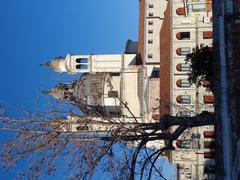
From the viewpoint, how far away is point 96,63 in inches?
2034

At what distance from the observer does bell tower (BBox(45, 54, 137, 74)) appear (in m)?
50.8

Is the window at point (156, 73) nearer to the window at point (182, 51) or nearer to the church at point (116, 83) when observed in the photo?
the church at point (116, 83)

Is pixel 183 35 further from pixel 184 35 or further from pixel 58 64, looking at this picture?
pixel 58 64

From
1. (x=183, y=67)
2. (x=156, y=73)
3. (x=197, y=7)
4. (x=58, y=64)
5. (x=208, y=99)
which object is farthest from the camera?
(x=58, y=64)

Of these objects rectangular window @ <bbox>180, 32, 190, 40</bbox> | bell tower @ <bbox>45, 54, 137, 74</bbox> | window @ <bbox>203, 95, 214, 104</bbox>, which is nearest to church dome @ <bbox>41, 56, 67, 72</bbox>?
bell tower @ <bbox>45, 54, 137, 74</bbox>

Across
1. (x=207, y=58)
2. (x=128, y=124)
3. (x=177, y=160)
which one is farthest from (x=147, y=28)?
(x=128, y=124)

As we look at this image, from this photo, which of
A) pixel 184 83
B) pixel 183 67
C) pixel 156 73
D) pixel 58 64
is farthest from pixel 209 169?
pixel 58 64

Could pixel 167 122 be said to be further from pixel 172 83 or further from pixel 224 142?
pixel 172 83

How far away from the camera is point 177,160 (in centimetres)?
4375

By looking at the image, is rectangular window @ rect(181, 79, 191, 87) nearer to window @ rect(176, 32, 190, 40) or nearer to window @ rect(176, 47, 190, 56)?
window @ rect(176, 47, 190, 56)

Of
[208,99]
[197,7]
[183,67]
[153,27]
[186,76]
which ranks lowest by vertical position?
[208,99]

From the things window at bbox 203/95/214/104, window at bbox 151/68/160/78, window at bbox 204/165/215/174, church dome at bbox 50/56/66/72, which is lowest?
window at bbox 204/165/215/174

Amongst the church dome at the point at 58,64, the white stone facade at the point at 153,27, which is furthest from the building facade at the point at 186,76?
the church dome at the point at 58,64

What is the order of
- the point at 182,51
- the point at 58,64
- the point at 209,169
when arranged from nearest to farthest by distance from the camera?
the point at 209,169 → the point at 182,51 → the point at 58,64
